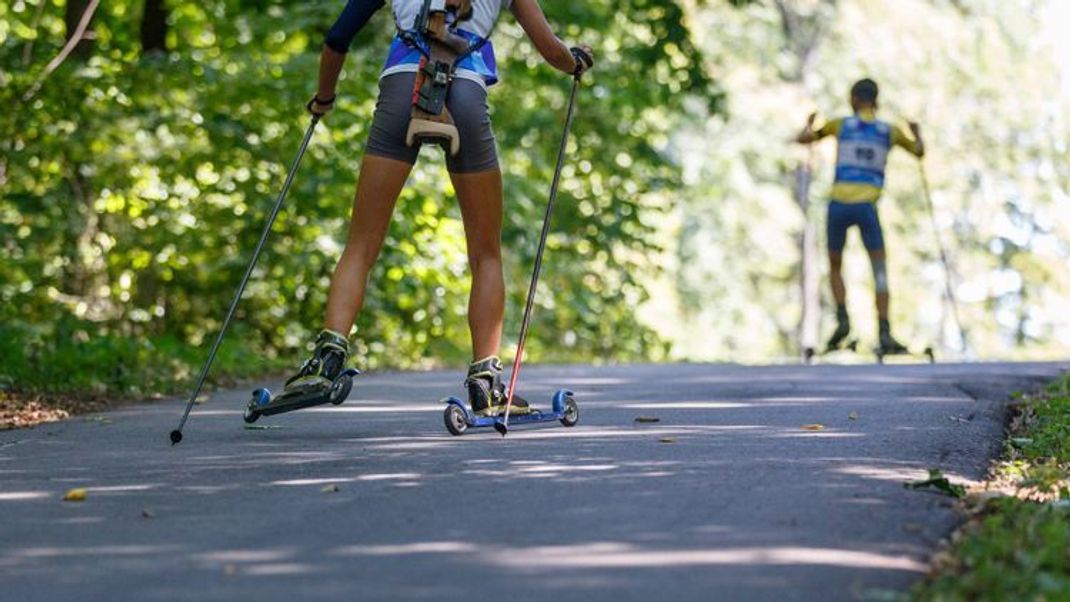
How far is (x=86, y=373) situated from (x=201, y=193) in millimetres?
A: 5418

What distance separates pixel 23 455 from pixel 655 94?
1683 centimetres

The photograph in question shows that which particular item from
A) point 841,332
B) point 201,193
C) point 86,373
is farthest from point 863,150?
point 86,373

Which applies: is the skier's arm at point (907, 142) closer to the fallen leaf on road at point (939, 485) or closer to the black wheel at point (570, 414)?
the black wheel at point (570, 414)

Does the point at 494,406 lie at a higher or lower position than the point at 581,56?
lower

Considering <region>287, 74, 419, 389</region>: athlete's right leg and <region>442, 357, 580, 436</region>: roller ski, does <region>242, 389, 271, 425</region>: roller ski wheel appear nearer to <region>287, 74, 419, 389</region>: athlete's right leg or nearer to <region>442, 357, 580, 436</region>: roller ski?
<region>287, 74, 419, 389</region>: athlete's right leg

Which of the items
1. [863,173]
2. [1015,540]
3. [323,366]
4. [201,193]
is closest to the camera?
[1015,540]

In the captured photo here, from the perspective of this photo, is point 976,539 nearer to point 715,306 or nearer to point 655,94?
point 655,94

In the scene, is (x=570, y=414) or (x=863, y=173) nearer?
(x=570, y=414)

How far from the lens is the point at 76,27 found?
15.7 m

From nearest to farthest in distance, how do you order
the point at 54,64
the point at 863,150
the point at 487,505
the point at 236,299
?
1. the point at 487,505
2. the point at 236,299
3. the point at 54,64
4. the point at 863,150

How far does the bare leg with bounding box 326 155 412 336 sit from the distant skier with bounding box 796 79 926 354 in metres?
8.78

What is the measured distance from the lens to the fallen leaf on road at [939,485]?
589cm

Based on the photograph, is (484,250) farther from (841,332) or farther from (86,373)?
(841,332)

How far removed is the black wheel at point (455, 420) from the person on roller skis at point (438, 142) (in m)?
0.13
